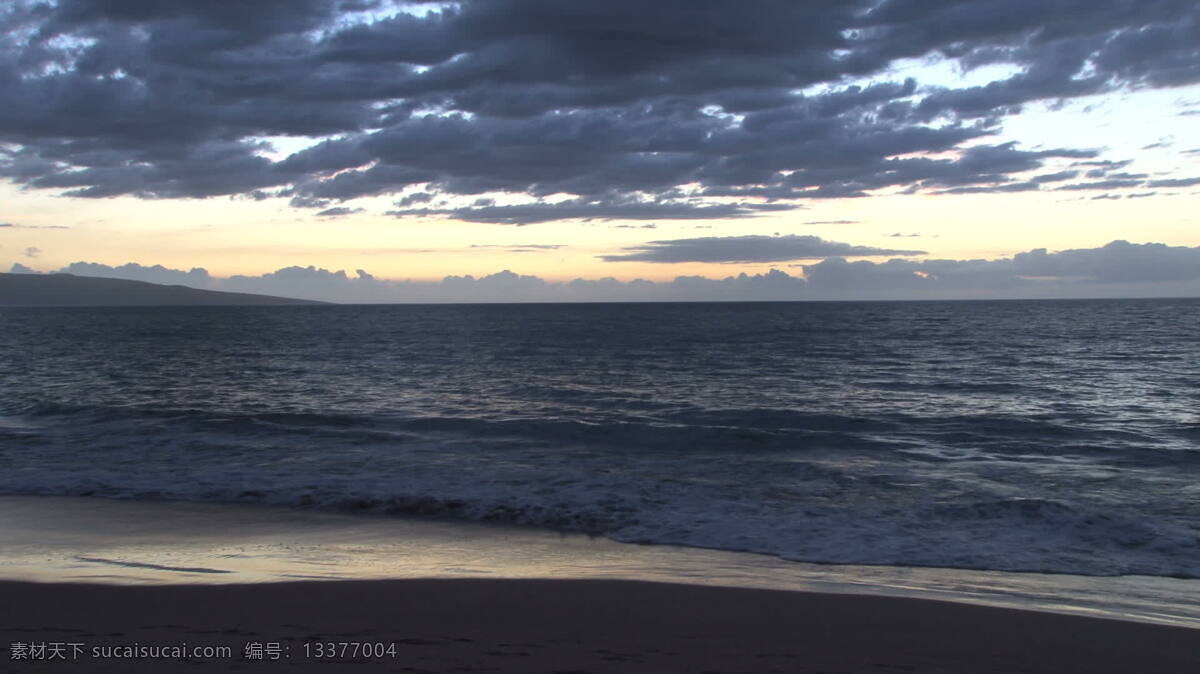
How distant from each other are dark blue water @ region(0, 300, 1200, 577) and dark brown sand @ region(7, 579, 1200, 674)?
260 centimetres

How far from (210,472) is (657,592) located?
10702mm

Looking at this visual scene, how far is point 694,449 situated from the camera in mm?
17797

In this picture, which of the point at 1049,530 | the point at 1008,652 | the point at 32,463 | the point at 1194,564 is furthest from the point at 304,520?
the point at 1194,564

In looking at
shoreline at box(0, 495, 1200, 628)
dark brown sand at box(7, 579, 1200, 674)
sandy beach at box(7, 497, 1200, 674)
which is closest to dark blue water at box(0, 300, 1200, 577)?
shoreline at box(0, 495, 1200, 628)

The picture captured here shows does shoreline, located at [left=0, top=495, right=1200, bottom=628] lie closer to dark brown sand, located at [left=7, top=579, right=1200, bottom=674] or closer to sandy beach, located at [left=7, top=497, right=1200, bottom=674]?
sandy beach, located at [left=7, top=497, right=1200, bottom=674]

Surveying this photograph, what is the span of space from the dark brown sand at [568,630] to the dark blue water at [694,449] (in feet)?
8.54

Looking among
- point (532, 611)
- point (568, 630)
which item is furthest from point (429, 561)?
point (568, 630)

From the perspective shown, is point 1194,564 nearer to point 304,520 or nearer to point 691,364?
Result: point 304,520

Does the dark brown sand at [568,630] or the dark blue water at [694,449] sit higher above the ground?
the dark brown sand at [568,630]

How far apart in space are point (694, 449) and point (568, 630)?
11.3 metres

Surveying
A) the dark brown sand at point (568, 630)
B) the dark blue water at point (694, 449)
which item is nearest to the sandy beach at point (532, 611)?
the dark brown sand at point (568, 630)

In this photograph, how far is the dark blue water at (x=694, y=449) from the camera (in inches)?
435

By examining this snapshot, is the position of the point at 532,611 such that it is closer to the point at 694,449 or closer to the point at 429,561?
the point at 429,561

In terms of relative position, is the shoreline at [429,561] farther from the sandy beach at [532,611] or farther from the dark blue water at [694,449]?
the dark blue water at [694,449]
